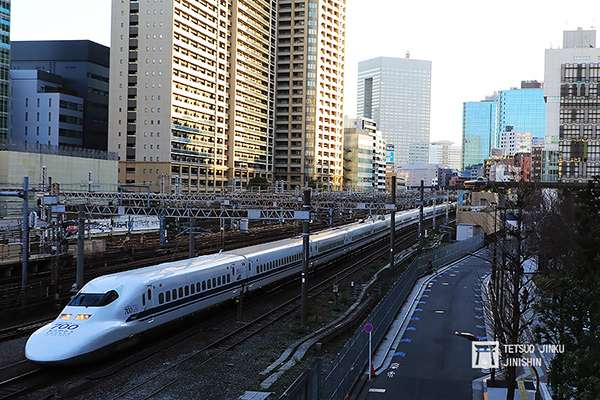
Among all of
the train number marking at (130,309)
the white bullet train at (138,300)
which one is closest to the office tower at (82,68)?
the white bullet train at (138,300)

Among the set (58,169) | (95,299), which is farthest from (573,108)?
(95,299)

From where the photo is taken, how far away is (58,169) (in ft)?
251

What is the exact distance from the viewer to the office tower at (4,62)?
8888 cm

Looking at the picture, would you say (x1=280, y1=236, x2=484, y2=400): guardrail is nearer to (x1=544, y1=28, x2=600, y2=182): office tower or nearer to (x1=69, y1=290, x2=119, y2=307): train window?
(x1=69, y1=290, x2=119, y2=307): train window

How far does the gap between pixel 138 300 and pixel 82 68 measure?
115 metres

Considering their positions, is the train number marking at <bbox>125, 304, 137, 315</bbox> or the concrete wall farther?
the concrete wall

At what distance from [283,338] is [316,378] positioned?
1065 cm

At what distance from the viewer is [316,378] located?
13.1 m

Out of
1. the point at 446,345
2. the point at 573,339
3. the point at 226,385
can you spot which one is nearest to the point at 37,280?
the point at 226,385

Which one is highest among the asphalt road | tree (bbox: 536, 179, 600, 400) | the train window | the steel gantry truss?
the steel gantry truss

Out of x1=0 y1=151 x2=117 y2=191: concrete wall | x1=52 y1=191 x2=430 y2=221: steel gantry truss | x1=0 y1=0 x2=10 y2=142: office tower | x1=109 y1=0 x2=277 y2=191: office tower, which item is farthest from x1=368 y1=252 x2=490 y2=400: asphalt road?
x1=0 y1=0 x2=10 y2=142: office tower

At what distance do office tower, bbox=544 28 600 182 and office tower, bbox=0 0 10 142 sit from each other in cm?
9309

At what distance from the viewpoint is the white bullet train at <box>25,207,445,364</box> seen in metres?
17.6

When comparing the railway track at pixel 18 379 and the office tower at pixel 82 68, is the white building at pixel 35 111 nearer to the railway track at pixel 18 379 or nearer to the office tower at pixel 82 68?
the office tower at pixel 82 68
